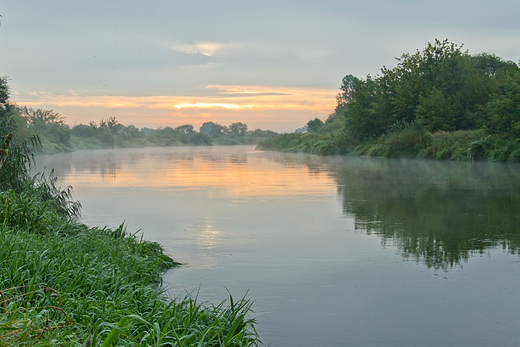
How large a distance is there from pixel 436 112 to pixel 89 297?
130ft

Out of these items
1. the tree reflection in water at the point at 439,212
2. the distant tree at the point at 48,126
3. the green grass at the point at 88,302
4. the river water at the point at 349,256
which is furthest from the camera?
the distant tree at the point at 48,126

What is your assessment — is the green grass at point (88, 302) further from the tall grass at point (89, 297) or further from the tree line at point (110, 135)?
the tree line at point (110, 135)

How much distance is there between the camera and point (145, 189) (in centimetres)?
2061

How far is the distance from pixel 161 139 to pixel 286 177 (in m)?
131

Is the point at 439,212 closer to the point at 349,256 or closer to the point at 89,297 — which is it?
the point at 349,256

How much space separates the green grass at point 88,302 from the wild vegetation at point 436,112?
91.8ft

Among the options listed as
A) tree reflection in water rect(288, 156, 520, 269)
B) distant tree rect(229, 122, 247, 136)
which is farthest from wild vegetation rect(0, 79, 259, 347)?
distant tree rect(229, 122, 247, 136)

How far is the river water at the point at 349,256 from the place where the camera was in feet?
20.3

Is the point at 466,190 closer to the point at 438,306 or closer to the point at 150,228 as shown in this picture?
the point at 150,228

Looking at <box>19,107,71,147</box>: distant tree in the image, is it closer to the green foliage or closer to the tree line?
the tree line

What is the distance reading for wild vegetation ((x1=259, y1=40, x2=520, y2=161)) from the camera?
33000 millimetres

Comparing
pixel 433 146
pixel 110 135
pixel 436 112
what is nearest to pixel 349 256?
pixel 433 146

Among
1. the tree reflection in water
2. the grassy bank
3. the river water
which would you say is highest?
the grassy bank

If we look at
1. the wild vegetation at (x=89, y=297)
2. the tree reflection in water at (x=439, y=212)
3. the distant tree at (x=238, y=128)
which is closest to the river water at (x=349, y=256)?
the tree reflection in water at (x=439, y=212)
